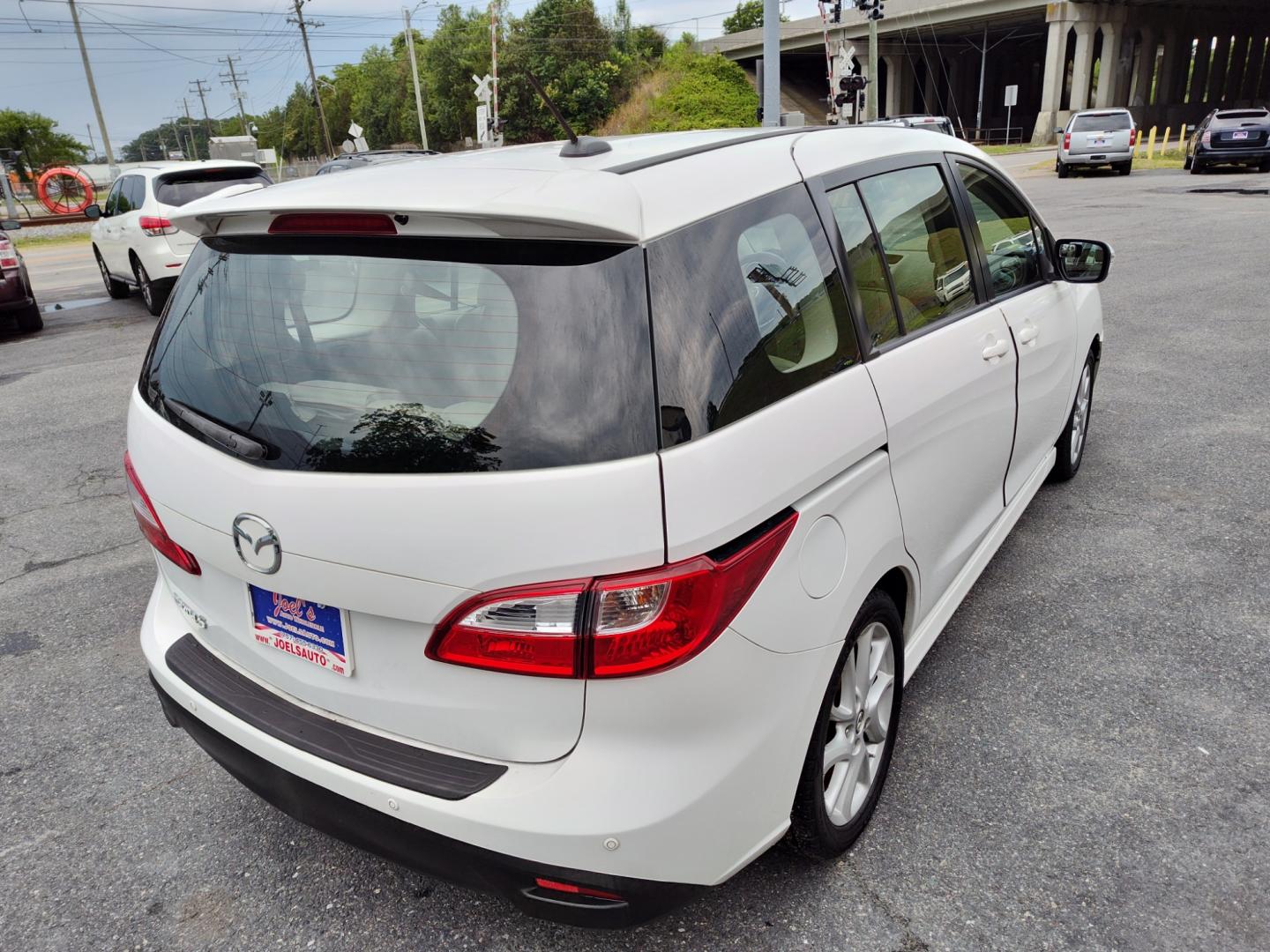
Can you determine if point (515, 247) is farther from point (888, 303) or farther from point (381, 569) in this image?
point (888, 303)

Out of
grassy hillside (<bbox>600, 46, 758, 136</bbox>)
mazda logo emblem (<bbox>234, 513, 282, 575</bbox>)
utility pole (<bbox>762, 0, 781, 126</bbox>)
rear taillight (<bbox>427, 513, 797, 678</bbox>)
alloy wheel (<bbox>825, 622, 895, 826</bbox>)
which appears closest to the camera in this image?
rear taillight (<bbox>427, 513, 797, 678</bbox>)

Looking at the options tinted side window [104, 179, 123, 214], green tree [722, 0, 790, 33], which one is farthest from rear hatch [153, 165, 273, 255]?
green tree [722, 0, 790, 33]

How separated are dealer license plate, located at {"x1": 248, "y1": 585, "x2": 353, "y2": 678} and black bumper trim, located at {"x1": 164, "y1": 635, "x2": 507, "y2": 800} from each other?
148 millimetres

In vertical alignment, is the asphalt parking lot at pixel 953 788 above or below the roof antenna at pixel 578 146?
below

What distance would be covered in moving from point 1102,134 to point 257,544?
→ 2770 cm

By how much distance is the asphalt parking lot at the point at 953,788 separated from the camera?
2227mm

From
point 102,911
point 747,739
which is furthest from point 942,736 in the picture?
point 102,911

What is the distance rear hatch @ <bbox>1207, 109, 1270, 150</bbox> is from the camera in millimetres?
22234

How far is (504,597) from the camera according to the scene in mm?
1701

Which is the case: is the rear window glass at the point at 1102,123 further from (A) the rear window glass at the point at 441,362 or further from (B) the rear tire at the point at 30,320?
(A) the rear window glass at the point at 441,362

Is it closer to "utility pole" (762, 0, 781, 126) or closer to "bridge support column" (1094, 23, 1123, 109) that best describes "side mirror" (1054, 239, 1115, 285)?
"utility pole" (762, 0, 781, 126)

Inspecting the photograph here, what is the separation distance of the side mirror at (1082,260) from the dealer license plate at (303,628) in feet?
10.9

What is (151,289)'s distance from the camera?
37.8 feet

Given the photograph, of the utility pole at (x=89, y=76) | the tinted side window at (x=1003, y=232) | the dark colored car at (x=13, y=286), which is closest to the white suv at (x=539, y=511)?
the tinted side window at (x=1003, y=232)
